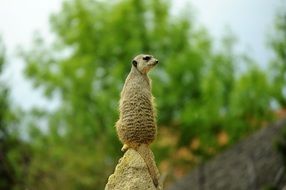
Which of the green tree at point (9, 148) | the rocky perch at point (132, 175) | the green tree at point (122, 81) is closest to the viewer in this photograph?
the rocky perch at point (132, 175)

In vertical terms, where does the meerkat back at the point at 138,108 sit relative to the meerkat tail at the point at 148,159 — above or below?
above

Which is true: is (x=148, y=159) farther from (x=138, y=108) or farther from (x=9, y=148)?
(x=9, y=148)

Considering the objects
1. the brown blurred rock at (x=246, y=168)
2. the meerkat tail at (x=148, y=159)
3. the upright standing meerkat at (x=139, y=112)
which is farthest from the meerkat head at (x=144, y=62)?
the brown blurred rock at (x=246, y=168)

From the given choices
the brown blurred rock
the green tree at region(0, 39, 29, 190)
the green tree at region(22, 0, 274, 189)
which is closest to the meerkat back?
the brown blurred rock

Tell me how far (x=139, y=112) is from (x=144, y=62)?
519 millimetres

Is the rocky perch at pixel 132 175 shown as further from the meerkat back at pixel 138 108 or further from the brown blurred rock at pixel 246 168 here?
the brown blurred rock at pixel 246 168

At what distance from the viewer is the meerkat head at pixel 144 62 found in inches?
364

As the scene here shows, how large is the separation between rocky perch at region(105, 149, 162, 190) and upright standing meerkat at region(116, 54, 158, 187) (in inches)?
2.1

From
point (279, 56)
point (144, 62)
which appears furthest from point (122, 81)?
point (144, 62)

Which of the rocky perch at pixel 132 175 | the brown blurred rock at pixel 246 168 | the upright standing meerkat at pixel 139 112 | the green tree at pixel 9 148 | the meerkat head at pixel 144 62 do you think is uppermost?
the green tree at pixel 9 148

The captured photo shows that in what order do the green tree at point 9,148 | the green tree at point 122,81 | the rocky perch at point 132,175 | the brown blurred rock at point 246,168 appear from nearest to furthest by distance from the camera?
the rocky perch at point 132,175
the brown blurred rock at point 246,168
the green tree at point 9,148
the green tree at point 122,81

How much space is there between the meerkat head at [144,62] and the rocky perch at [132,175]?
2.82ft

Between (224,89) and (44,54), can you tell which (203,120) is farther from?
(44,54)

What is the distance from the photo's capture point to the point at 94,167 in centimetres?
3669
